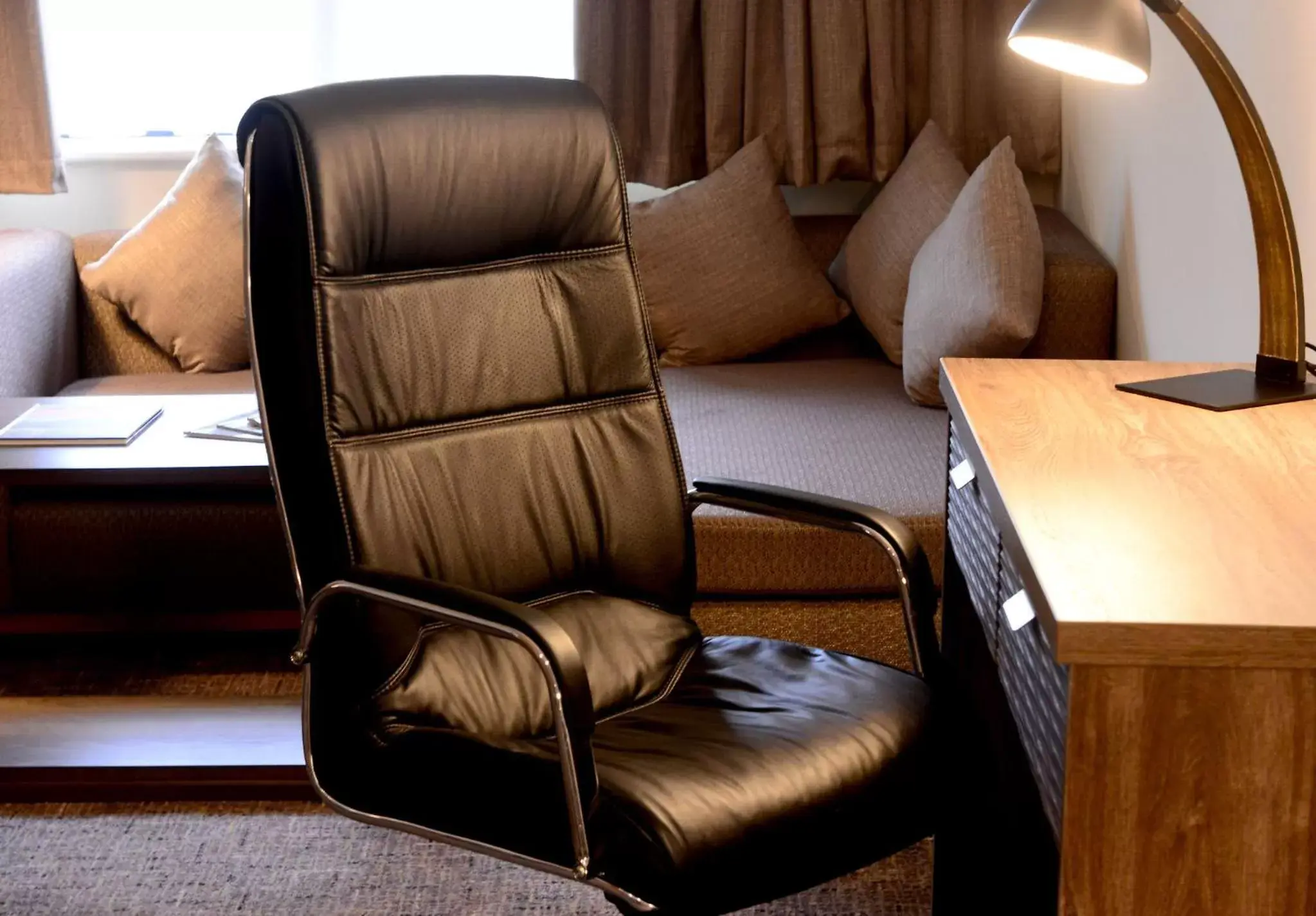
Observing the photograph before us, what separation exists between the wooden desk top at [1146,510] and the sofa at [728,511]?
2.00 ft

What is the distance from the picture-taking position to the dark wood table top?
7.54 feet

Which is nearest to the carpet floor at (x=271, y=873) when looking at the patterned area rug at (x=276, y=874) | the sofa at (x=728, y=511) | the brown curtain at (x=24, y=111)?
the patterned area rug at (x=276, y=874)

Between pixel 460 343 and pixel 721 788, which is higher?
pixel 460 343

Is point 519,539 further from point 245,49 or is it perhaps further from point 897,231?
point 245,49

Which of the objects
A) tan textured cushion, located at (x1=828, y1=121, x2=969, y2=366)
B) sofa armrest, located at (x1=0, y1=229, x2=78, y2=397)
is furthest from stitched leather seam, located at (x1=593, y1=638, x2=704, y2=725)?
sofa armrest, located at (x1=0, y1=229, x2=78, y2=397)

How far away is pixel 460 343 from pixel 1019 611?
798mm

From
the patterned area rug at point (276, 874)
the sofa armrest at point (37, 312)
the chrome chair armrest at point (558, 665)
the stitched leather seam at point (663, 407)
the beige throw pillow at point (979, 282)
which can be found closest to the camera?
the chrome chair armrest at point (558, 665)

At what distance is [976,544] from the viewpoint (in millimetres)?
1597

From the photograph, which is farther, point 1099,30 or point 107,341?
point 107,341

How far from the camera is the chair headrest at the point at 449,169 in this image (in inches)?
64.8

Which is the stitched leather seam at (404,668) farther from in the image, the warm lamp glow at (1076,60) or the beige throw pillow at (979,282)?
the beige throw pillow at (979,282)

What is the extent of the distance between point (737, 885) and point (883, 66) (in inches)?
93.4

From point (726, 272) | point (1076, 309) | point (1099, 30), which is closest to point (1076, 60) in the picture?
point (1099, 30)

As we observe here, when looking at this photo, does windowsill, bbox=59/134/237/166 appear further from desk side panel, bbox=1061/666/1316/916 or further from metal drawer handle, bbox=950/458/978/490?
desk side panel, bbox=1061/666/1316/916
